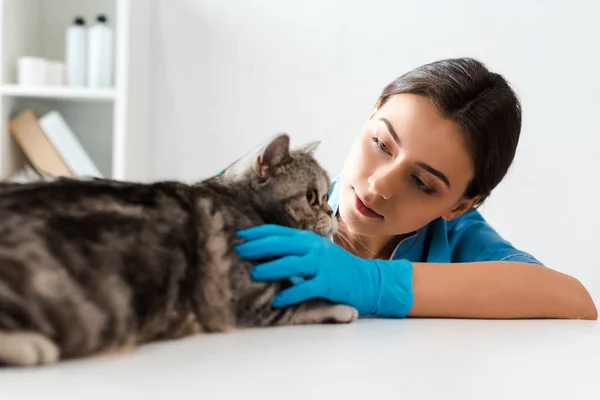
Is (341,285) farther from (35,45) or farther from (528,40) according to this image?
(35,45)

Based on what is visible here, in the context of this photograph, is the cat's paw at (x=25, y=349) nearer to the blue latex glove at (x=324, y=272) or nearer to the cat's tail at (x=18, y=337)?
the cat's tail at (x=18, y=337)

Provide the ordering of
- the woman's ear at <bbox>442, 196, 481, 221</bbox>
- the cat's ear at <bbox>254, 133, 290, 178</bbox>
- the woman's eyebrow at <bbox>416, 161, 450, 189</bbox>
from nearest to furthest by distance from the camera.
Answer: the cat's ear at <bbox>254, 133, 290, 178</bbox> < the woman's eyebrow at <bbox>416, 161, 450, 189</bbox> < the woman's ear at <bbox>442, 196, 481, 221</bbox>

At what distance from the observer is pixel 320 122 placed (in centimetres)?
262

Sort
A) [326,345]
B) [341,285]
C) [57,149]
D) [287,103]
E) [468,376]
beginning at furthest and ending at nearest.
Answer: [287,103], [57,149], [341,285], [326,345], [468,376]

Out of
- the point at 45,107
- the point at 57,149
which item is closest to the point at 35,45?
the point at 45,107

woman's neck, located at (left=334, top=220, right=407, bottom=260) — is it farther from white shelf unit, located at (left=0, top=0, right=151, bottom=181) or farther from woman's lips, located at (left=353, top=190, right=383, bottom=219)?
white shelf unit, located at (left=0, top=0, right=151, bottom=181)

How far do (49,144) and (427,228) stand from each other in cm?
156

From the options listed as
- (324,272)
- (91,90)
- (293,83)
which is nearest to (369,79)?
(293,83)

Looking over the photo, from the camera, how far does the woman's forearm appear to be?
1179 mm

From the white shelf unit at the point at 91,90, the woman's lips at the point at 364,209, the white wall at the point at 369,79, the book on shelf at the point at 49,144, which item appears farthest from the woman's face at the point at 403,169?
the book on shelf at the point at 49,144

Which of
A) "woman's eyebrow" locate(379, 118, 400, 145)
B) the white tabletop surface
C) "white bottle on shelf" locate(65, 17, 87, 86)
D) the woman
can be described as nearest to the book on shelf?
"white bottle on shelf" locate(65, 17, 87, 86)

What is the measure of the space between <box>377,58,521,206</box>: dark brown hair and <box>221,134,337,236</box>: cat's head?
0.39 metres

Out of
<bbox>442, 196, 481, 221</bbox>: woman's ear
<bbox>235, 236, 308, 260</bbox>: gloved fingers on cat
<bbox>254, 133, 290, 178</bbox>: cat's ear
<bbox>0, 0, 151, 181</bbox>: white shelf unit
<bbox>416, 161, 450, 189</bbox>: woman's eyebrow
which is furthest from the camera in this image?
<bbox>0, 0, 151, 181</bbox>: white shelf unit

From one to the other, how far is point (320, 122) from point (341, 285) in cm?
161
